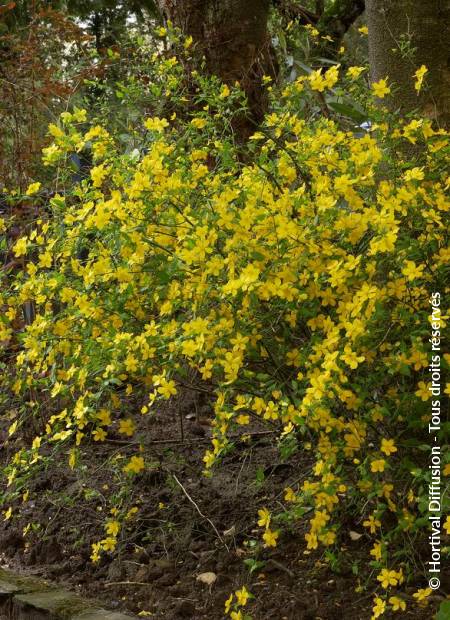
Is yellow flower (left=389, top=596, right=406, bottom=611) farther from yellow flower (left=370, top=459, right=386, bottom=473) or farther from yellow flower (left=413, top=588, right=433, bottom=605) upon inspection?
yellow flower (left=370, top=459, right=386, bottom=473)

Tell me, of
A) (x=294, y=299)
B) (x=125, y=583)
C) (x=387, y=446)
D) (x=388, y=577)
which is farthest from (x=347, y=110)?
(x=125, y=583)

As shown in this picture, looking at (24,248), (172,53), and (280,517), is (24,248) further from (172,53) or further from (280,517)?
(172,53)

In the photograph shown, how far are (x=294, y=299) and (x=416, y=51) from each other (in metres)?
1.22

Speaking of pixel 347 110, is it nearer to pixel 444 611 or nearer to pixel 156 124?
pixel 156 124

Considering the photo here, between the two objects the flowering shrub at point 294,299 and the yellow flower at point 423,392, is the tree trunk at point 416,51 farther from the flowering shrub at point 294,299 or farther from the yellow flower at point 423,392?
the yellow flower at point 423,392

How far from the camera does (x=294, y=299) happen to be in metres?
2.63

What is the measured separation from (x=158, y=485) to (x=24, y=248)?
4.78 ft

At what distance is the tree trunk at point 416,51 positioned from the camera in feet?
10.6

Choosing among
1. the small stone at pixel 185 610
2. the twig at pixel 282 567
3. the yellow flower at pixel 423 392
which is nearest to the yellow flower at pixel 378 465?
the yellow flower at pixel 423 392

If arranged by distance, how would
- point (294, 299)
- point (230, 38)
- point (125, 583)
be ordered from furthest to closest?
point (230, 38), point (125, 583), point (294, 299)

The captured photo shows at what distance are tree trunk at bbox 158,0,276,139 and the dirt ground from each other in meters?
1.91

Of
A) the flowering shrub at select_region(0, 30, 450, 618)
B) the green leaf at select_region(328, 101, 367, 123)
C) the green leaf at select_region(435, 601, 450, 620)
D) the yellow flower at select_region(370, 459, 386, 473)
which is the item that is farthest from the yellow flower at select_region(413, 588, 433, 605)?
the green leaf at select_region(328, 101, 367, 123)

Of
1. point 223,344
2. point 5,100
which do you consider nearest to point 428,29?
point 223,344

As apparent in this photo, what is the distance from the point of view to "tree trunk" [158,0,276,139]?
15.9 ft
